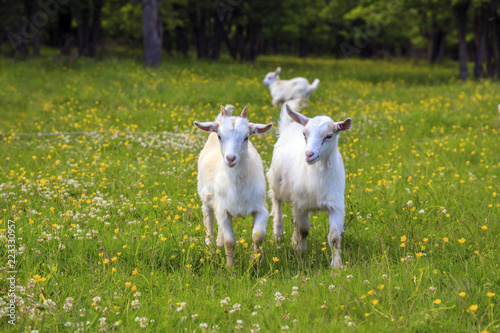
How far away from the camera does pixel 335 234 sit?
4.81 meters

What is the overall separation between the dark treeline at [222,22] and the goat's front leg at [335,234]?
20.8 meters

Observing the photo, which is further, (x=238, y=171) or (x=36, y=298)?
(x=238, y=171)

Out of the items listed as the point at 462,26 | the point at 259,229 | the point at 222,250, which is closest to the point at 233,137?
the point at 259,229

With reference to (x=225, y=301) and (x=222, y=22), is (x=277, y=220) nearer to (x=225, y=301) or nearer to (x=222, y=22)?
(x=225, y=301)

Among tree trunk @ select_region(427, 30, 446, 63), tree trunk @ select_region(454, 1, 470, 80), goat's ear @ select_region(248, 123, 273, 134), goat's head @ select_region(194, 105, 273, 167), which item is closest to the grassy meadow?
goat's head @ select_region(194, 105, 273, 167)

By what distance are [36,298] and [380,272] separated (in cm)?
300

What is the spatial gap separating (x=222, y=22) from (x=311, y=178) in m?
30.2

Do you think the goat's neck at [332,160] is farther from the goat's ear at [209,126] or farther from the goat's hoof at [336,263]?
the goat's ear at [209,126]

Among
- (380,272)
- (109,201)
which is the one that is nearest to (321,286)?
(380,272)

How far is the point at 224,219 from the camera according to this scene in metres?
4.76

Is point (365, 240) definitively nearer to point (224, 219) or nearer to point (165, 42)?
point (224, 219)

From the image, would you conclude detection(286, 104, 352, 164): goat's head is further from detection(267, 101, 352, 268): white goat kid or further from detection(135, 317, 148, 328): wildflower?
detection(135, 317, 148, 328): wildflower

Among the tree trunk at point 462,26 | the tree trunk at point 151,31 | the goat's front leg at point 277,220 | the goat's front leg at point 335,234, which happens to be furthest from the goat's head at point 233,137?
the tree trunk at point 462,26

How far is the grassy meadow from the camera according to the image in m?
3.60
